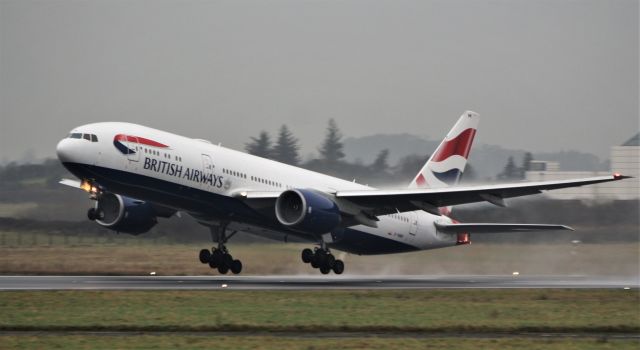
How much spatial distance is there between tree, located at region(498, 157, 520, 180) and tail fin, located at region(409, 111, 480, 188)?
11.8 m

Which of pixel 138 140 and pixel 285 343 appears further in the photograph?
pixel 138 140

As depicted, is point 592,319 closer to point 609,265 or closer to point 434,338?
point 434,338

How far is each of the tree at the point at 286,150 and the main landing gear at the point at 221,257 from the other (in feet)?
48.8

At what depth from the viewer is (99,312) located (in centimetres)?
2188

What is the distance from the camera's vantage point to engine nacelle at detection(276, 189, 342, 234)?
3362 cm

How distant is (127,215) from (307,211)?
7577 millimetres

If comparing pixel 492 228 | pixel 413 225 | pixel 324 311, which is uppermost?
pixel 413 225

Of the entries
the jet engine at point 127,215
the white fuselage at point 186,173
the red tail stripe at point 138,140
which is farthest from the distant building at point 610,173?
the red tail stripe at point 138,140

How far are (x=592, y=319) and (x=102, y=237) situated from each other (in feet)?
77.9

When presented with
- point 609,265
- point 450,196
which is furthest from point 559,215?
point 450,196

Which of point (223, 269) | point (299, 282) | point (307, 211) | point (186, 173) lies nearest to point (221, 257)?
point (223, 269)

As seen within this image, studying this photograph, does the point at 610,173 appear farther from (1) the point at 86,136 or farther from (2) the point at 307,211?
(1) the point at 86,136

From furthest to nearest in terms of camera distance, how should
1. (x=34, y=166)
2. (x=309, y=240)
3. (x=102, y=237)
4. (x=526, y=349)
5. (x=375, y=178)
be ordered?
1. (x=375, y=178)
2. (x=34, y=166)
3. (x=102, y=237)
4. (x=309, y=240)
5. (x=526, y=349)

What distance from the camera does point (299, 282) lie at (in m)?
34.4
